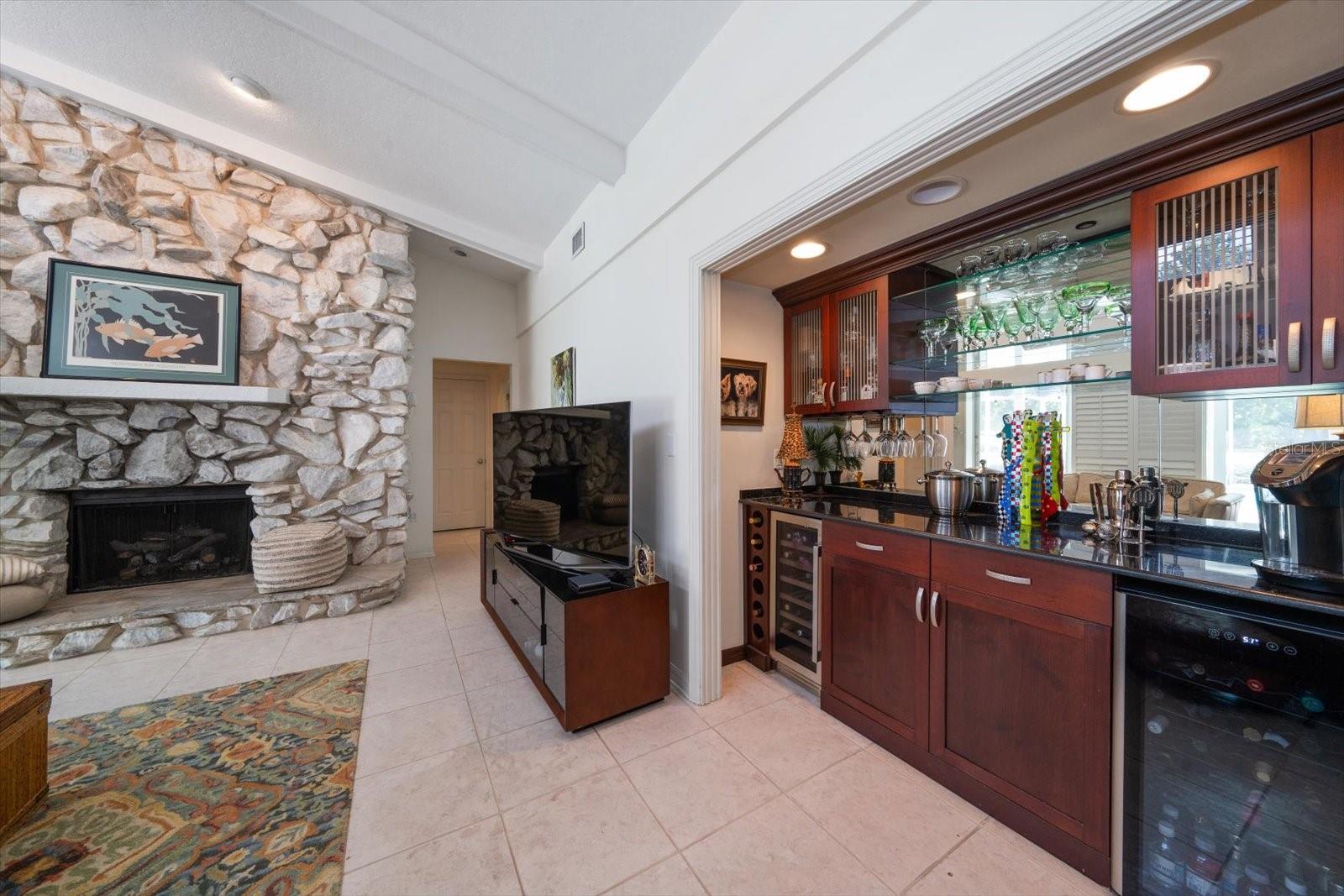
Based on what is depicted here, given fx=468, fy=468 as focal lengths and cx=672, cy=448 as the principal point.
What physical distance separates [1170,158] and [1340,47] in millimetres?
345

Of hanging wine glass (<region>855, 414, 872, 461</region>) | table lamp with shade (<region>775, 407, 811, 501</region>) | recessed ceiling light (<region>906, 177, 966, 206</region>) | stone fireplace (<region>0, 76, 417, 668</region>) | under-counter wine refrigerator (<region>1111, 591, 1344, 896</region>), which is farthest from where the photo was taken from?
stone fireplace (<region>0, 76, 417, 668</region>)

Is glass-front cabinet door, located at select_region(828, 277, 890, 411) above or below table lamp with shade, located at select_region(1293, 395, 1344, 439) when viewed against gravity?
above

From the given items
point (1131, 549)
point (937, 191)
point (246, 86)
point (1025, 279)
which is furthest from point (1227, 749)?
point (246, 86)

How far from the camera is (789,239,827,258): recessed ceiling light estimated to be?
2.26 meters

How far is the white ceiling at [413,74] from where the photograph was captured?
2.04 m

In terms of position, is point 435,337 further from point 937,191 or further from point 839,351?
point 937,191

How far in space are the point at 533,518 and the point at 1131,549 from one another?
104 inches

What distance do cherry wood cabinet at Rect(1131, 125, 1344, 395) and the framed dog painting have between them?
160 centimetres

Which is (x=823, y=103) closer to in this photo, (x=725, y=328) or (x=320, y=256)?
(x=725, y=328)

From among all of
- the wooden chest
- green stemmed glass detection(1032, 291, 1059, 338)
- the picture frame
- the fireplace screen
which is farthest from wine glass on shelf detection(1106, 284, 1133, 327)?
the fireplace screen

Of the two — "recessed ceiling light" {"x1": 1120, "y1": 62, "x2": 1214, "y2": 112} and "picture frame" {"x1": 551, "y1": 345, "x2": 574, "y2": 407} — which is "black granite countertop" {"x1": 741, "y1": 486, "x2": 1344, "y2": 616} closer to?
"recessed ceiling light" {"x1": 1120, "y1": 62, "x2": 1214, "y2": 112}

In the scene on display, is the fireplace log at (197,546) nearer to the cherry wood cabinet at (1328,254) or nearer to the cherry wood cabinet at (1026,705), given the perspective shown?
the cherry wood cabinet at (1026,705)

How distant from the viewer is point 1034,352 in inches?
79.9

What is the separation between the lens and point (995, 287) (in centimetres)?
216
